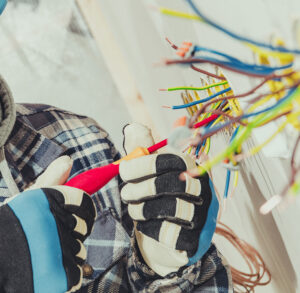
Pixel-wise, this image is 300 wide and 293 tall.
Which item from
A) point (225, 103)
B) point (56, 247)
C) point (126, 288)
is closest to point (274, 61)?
point (225, 103)

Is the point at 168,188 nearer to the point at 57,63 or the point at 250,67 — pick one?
the point at 250,67

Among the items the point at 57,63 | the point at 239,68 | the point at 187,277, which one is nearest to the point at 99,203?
the point at 187,277

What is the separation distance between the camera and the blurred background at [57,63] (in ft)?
3.51

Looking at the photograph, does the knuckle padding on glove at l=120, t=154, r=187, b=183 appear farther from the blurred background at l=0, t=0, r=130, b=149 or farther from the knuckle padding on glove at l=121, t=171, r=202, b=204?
the blurred background at l=0, t=0, r=130, b=149

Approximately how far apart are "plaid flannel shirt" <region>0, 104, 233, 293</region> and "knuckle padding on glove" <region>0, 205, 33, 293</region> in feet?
0.62

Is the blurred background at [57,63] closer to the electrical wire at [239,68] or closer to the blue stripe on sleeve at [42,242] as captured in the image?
the blue stripe on sleeve at [42,242]

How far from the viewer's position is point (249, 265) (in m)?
0.66

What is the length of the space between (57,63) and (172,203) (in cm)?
80

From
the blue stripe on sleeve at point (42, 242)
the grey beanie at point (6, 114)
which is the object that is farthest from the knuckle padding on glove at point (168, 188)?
the grey beanie at point (6, 114)

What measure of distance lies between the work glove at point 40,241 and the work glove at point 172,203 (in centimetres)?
7

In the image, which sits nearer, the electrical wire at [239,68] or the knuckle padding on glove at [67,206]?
the electrical wire at [239,68]

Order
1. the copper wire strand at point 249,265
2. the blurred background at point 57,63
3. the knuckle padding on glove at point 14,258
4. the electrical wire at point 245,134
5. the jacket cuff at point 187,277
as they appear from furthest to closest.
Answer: the blurred background at point 57,63, the copper wire strand at point 249,265, the jacket cuff at point 187,277, the knuckle padding on glove at point 14,258, the electrical wire at point 245,134

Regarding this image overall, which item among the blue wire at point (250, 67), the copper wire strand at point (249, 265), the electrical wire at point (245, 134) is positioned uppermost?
the blue wire at point (250, 67)

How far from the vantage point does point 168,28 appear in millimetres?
551
